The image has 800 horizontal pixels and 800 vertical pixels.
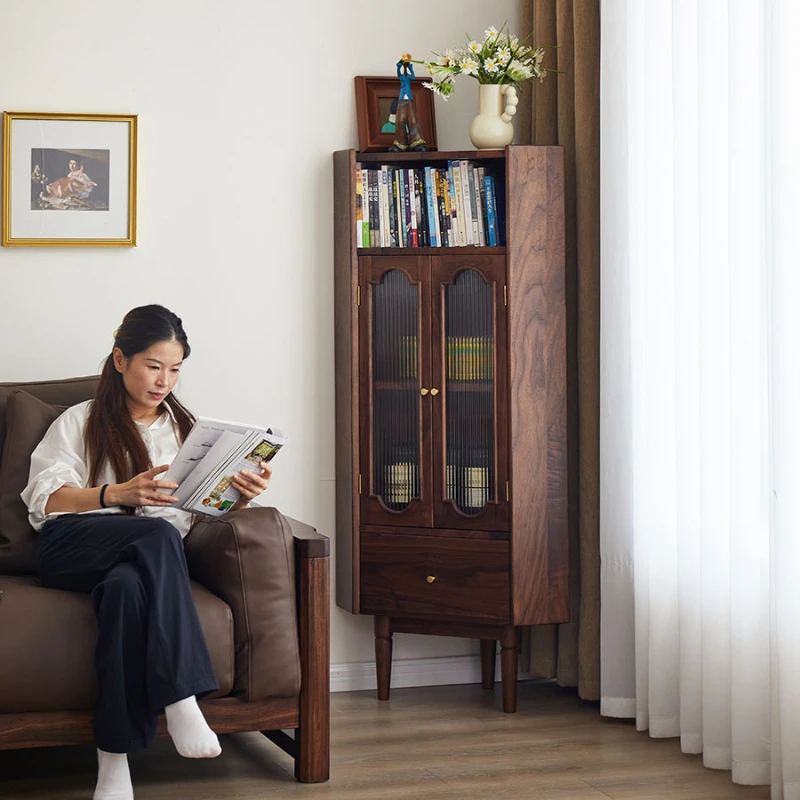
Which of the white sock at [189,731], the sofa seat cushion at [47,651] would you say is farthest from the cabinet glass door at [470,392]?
the white sock at [189,731]

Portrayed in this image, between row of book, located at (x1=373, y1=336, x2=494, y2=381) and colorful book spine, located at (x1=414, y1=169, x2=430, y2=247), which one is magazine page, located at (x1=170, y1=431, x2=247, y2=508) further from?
colorful book spine, located at (x1=414, y1=169, x2=430, y2=247)

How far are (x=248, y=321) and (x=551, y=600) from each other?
125cm

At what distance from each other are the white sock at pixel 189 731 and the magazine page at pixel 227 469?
484 mm

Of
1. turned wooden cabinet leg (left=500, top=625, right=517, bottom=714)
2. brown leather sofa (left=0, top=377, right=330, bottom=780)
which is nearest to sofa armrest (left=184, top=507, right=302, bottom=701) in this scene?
brown leather sofa (left=0, top=377, right=330, bottom=780)

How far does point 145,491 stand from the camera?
2.45 meters

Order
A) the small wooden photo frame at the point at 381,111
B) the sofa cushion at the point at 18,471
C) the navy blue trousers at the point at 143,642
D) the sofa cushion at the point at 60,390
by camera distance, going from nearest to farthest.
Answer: the navy blue trousers at the point at 143,642
the sofa cushion at the point at 18,471
the sofa cushion at the point at 60,390
the small wooden photo frame at the point at 381,111

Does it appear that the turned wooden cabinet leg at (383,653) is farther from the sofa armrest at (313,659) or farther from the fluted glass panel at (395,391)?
the sofa armrest at (313,659)

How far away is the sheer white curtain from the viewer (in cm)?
229

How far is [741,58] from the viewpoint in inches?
96.7

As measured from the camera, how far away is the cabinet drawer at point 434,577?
3068 millimetres

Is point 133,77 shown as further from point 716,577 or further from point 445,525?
point 716,577

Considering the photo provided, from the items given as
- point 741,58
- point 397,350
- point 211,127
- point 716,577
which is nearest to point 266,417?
point 397,350

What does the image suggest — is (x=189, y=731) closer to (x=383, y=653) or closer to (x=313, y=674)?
(x=313, y=674)

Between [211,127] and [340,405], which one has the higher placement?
[211,127]
